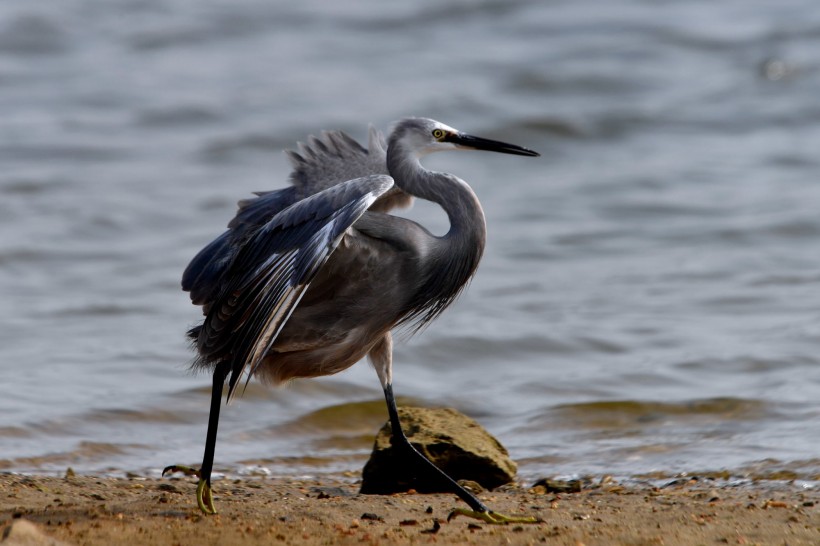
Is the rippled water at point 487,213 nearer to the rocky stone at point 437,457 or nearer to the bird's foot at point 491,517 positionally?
the rocky stone at point 437,457

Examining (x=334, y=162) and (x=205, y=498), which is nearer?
(x=205, y=498)

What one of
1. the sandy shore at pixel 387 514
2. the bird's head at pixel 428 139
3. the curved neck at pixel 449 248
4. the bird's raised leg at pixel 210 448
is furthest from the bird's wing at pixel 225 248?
the sandy shore at pixel 387 514

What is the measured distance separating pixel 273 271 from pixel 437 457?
1522 millimetres

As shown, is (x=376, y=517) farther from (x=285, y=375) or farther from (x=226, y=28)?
(x=226, y=28)

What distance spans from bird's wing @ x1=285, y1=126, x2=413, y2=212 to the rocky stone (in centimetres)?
116

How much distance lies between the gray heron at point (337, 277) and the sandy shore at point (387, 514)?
0.79 ft

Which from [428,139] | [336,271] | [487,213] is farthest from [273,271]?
[487,213]

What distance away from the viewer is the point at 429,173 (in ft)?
20.8

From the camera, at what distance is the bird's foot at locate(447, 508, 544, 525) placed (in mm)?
5727

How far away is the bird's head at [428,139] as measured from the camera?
6.46 m

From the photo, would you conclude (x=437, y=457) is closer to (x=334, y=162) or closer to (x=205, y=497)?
(x=205, y=497)

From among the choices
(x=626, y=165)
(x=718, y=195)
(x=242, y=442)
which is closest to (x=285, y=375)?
(x=242, y=442)

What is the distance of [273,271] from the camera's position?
18.9 ft

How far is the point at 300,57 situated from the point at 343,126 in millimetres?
3549
